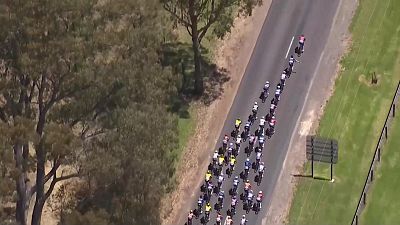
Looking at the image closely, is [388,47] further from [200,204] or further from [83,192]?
[83,192]

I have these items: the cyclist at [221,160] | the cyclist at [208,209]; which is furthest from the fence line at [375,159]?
the cyclist at [221,160]

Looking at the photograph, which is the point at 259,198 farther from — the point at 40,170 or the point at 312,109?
the point at 40,170

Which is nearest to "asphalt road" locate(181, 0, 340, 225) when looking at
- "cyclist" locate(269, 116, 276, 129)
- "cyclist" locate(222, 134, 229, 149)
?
"cyclist" locate(269, 116, 276, 129)

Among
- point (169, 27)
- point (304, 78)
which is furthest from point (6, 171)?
point (304, 78)

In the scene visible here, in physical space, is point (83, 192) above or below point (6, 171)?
below

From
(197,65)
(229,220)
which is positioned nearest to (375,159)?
(229,220)

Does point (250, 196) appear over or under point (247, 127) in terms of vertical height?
under
